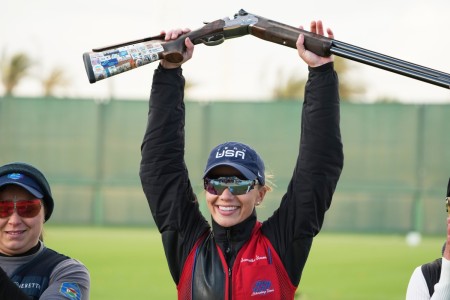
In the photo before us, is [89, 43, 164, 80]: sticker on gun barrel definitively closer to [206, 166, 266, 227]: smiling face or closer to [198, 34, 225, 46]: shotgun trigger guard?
[198, 34, 225, 46]: shotgun trigger guard

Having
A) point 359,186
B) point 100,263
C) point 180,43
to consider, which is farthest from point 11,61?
point 180,43

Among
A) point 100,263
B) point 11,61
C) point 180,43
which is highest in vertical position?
point 11,61

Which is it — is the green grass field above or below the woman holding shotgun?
below

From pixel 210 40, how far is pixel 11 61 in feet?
93.1

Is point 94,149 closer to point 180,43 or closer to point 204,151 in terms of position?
point 204,151

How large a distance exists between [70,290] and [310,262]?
385 inches

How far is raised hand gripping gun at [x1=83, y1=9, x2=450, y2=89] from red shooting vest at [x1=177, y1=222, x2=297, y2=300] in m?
0.82

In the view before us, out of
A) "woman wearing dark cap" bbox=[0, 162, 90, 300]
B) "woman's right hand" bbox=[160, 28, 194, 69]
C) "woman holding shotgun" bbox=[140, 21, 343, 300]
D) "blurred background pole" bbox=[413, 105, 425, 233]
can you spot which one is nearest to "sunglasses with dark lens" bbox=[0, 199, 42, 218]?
"woman wearing dark cap" bbox=[0, 162, 90, 300]

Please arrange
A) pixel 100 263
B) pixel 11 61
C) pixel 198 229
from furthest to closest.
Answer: pixel 11 61 → pixel 100 263 → pixel 198 229

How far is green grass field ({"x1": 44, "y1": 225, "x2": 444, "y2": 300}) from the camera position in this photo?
10.5 metres

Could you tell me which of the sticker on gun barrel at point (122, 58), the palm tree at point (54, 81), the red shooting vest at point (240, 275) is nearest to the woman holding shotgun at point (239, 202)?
the red shooting vest at point (240, 275)

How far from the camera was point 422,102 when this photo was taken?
1845cm

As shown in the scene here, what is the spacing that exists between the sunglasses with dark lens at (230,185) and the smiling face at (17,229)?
0.72 metres

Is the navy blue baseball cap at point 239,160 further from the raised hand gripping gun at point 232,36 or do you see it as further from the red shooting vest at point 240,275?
the raised hand gripping gun at point 232,36
